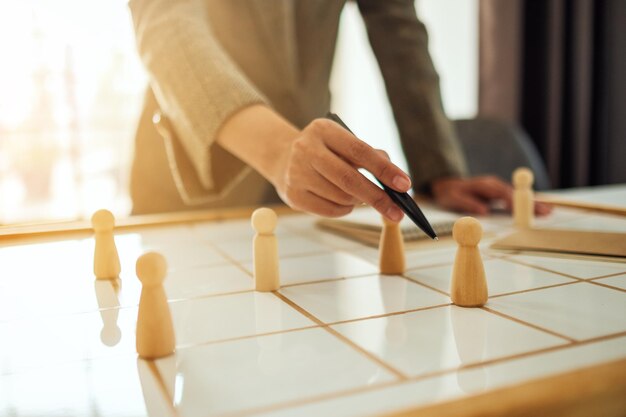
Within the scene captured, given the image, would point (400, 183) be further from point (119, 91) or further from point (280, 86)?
point (119, 91)

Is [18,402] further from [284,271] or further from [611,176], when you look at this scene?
[611,176]

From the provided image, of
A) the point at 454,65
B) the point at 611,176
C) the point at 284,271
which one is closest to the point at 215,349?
the point at 284,271

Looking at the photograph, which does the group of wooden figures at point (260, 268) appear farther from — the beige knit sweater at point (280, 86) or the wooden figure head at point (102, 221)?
the beige knit sweater at point (280, 86)

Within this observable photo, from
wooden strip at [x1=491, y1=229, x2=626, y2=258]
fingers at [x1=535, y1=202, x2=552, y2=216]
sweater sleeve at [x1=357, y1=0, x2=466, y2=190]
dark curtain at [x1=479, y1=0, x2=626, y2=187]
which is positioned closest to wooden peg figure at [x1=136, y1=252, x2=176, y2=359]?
wooden strip at [x1=491, y1=229, x2=626, y2=258]

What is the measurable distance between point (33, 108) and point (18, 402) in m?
2.63

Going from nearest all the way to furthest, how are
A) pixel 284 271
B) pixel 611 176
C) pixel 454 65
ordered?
pixel 284 271 < pixel 611 176 < pixel 454 65

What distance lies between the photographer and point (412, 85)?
166 centimetres

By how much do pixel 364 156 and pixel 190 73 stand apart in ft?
1.51

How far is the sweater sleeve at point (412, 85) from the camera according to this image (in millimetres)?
1622

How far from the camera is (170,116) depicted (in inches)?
48.8

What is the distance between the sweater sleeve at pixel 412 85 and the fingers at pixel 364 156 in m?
0.78

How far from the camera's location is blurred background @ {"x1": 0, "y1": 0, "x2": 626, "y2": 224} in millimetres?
2656

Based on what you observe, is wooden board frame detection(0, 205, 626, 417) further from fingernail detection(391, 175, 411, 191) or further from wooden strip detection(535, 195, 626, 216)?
wooden strip detection(535, 195, 626, 216)

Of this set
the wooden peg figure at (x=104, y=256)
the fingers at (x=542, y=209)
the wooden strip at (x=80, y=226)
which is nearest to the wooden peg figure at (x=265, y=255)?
the wooden peg figure at (x=104, y=256)
